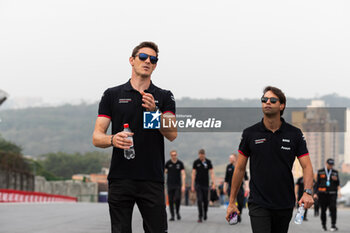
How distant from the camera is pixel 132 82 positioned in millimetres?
5520

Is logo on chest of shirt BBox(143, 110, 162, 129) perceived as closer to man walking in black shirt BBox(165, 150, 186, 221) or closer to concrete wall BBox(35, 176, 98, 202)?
man walking in black shirt BBox(165, 150, 186, 221)

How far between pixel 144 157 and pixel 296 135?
1.95 metres

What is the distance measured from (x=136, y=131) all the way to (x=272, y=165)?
1.78 m

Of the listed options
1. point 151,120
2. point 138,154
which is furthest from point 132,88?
point 138,154

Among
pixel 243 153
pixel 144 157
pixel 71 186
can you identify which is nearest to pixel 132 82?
pixel 144 157

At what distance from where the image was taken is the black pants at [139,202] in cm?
531

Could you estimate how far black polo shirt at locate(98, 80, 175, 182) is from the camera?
5293 millimetres

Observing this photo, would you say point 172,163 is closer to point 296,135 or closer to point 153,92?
point 296,135

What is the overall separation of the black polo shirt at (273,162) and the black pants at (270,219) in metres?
0.05

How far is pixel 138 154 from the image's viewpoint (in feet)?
17.3

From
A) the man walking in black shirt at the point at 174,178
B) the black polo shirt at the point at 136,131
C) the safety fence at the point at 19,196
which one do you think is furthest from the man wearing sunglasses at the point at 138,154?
the safety fence at the point at 19,196

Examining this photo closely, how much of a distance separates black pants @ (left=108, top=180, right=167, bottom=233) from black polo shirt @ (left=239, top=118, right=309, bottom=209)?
151 cm

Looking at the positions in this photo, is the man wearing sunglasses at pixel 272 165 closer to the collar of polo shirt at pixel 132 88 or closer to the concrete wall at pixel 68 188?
the collar of polo shirt at pixel 132 88

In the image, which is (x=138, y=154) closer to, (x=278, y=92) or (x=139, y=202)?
(x=139, y=202)
